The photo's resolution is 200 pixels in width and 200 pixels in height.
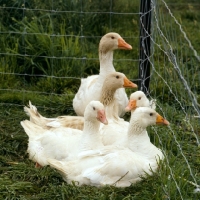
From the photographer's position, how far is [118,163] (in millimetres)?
5230

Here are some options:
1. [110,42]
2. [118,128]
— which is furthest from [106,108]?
[110,42]

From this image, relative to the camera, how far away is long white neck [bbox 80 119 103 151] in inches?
224

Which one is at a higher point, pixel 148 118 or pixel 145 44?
pixel 145 44

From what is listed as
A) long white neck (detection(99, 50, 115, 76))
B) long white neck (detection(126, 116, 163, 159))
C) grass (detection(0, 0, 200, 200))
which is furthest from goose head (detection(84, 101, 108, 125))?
long white neck (detection(99, 50, 115, 76))

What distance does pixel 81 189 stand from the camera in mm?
5223

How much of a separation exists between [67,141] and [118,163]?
2.61 ft

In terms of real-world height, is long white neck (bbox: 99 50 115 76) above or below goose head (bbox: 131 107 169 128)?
above

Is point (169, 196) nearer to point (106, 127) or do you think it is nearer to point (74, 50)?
point (106, 127)

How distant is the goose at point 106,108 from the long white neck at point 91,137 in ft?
1.82

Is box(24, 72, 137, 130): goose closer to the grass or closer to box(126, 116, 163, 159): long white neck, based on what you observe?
the grass

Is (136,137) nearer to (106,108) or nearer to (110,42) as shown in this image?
(106,108)

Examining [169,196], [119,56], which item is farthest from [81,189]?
[119,56]

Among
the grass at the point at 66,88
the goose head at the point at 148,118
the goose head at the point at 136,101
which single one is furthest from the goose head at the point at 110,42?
the goose head at the point at 148,118

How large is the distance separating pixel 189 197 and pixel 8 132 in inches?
98.6
